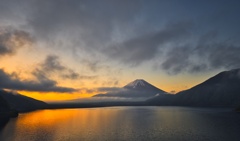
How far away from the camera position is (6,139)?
248 feet

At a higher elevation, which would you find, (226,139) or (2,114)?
(2,114)

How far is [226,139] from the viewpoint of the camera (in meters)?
71.5

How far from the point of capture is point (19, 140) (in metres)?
72.5

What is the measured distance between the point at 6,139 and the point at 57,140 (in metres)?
19.6

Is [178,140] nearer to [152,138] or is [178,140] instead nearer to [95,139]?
[152,138]

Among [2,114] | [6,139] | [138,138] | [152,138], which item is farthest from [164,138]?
[2,114]

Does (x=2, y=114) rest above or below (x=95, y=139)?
above

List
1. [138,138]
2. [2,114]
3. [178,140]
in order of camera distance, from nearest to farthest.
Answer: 1. [178,140]
2. [138,138]
3. [2,114]

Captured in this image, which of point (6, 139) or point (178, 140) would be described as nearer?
point (178, 140)

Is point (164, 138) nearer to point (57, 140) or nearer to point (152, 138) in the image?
point (152, 138)

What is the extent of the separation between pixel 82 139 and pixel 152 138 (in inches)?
953

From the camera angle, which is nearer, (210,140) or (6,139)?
(210,140)

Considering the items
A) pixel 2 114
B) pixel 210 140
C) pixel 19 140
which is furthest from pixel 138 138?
pixel 2 114

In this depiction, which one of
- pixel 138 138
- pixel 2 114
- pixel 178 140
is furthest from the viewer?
pixel 2 114
